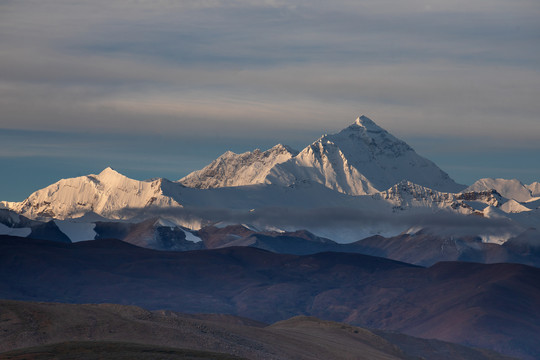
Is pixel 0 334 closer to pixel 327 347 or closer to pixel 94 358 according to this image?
pixel 94 358

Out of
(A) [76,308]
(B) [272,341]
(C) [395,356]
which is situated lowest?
(C) [395,356]

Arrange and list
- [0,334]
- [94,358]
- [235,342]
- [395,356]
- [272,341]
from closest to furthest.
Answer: [94,358] → [0,334] → [235,342] → [272,341] → [395,356]

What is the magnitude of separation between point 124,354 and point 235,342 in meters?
32.9

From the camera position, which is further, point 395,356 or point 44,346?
point 395,356

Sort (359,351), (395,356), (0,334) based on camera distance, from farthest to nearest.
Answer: (395,356), (359,351), (0,334)

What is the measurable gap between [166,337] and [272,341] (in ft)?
101

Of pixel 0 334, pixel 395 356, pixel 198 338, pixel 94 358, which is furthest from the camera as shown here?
pixel 395 356

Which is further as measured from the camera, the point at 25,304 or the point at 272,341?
the point at 272,341

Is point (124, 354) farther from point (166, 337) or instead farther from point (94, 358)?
point (166, 337)

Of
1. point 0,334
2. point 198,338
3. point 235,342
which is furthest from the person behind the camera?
point 235,342

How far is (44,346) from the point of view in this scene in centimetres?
11981

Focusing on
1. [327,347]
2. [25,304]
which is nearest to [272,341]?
[327,347]

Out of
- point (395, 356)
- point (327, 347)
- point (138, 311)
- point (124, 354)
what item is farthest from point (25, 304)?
point (395, 356)

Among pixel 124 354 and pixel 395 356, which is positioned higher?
pixel 124 354
